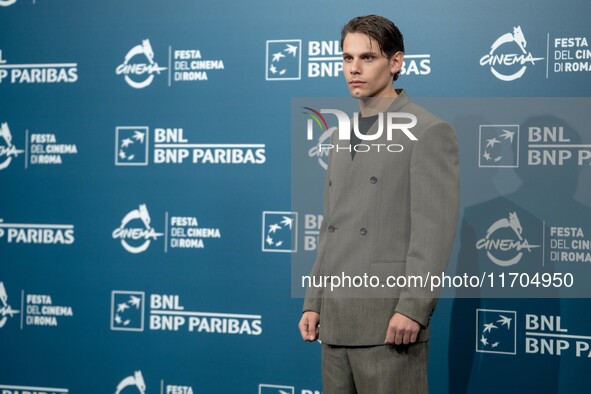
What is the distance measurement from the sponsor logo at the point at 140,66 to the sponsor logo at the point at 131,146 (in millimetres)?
224

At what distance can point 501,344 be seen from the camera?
3.46m

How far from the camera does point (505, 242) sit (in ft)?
11.3

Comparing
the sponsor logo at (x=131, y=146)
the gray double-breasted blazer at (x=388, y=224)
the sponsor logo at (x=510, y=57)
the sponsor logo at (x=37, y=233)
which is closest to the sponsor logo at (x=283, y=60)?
the sponsor logo at (x=131, y=146)

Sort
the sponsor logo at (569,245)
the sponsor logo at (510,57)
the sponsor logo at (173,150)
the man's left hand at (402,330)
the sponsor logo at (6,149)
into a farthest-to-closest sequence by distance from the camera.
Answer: the sponsor logo at (6,149) < the sponsor logo at (173,150) < the sponsor logo at (510,57) < the sponsor logo at (569,245) < the man's left hand at (402,330)

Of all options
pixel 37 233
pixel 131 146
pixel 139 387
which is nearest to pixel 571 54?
pixel 131 146

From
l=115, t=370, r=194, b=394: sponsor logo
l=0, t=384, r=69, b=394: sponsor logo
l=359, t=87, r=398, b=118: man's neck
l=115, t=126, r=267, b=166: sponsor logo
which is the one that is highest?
l=359, t=87, r=398, b=118: man's neck

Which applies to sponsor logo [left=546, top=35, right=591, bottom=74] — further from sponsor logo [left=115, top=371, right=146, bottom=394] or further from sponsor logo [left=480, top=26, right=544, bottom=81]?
sponsor logo [left=115, top=371, right=146, bottom=394]

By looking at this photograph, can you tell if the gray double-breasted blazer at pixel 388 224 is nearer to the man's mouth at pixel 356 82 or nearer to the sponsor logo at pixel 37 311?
the man's mouth at pixel 356 82

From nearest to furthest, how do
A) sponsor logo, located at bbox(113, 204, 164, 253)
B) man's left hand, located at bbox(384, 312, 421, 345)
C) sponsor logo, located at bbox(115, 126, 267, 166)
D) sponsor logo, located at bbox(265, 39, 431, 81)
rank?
1. man's left hand, located at bbox(384, 312, 421, 345)
2. sponsor logo, located at bbox(265, 39, 431, 81)
3. sponsor logo, located at bbox(115, 126, 267, 166)
4. sponsor logo, located at bbox(113, 204, 164, 253)

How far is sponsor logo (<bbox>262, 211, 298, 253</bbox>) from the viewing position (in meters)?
3.75

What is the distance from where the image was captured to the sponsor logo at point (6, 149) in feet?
13.9

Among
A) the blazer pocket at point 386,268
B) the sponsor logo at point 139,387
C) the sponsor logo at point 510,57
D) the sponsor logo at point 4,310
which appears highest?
the sponsor logo at point 510,57

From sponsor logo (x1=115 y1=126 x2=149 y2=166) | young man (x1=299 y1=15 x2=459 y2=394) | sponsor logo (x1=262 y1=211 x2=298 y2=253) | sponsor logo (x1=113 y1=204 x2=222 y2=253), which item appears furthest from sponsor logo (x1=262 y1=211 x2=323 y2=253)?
young man (x1=299 y1=15 x2=459 y2=394)

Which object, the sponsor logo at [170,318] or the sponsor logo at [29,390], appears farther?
the sponsor logo at [29,390]
